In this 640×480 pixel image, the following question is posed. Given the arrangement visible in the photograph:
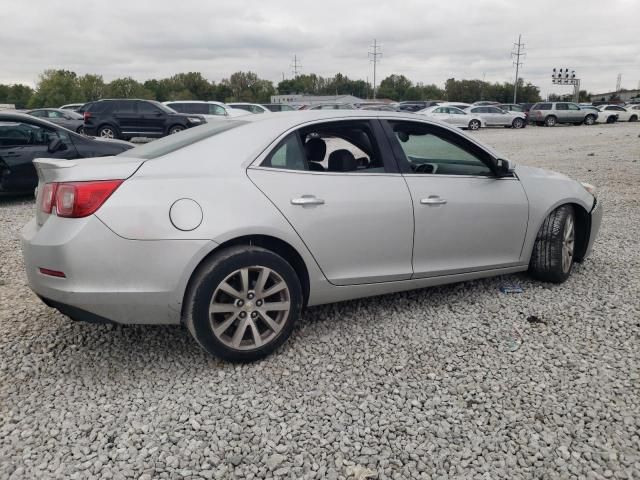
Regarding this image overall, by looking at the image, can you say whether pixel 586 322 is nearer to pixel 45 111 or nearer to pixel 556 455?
pixel 556 455

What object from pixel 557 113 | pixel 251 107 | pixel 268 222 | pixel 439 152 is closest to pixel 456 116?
pixel 557 113

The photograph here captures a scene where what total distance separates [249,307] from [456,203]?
1717 mm

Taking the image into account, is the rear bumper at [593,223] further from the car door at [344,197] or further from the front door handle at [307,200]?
the front door handle at [307,200]

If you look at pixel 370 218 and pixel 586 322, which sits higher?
pixel 370 218

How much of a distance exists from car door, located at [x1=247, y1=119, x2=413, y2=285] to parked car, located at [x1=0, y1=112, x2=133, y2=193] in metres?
6.08

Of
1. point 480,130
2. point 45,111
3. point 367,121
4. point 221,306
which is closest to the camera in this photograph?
point 221,306

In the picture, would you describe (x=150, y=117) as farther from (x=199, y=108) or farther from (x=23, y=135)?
(x=23, y=135)

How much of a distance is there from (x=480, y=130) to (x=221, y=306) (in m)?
31.4

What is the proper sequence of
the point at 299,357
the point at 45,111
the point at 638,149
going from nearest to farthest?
the point at 299,357 < the point at 638,149 < the point at 45,111

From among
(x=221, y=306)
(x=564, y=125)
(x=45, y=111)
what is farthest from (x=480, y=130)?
(x=221, y=306)

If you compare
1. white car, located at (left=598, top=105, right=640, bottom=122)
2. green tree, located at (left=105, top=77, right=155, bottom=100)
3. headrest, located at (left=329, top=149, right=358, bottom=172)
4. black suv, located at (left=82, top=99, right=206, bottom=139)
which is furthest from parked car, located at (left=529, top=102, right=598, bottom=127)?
green tree, located at (left=105, top=77, right=155, bottom=100)

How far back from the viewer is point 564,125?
38219mm

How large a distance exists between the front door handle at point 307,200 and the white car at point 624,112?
139 ft

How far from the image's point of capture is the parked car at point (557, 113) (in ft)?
119
